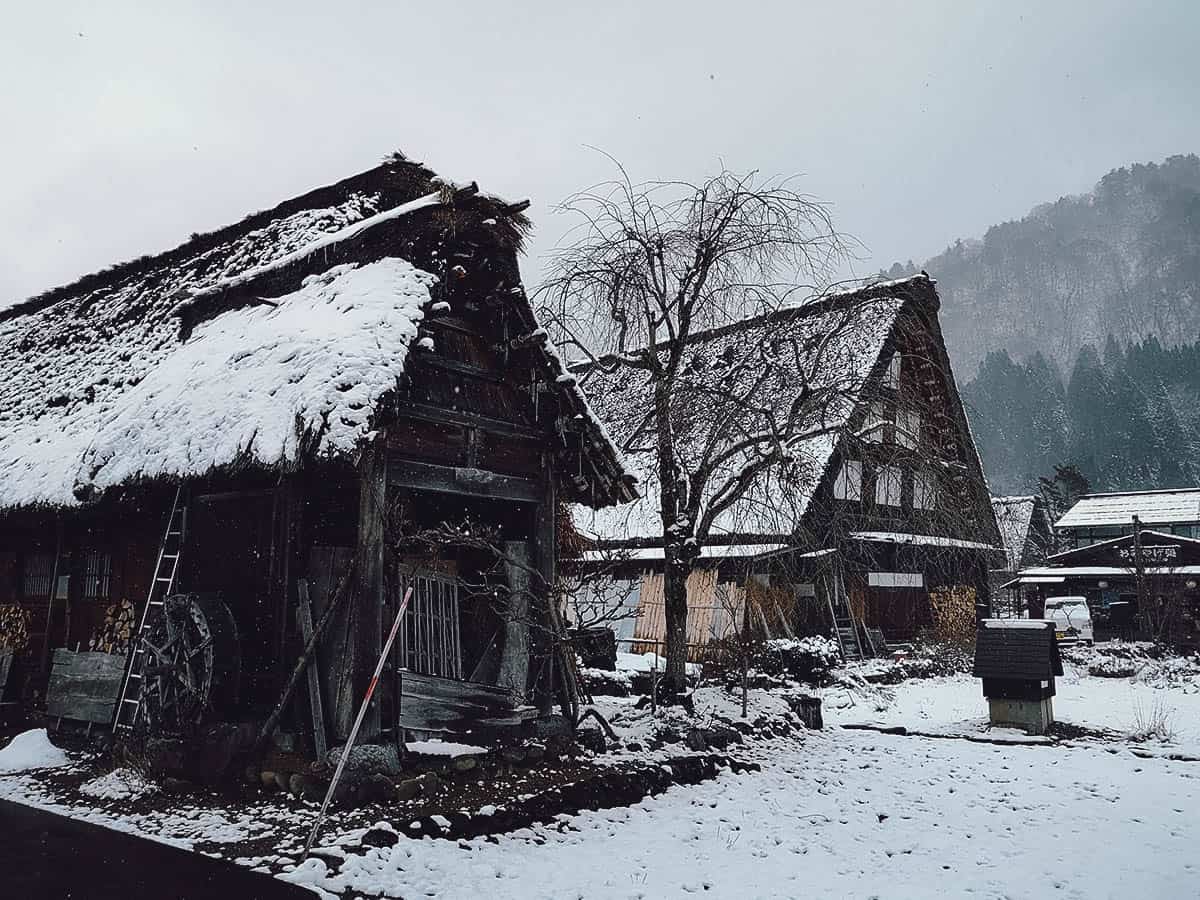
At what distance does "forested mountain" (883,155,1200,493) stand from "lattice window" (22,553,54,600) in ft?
181

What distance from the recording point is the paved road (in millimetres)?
5637

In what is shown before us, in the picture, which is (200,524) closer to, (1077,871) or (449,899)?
(449,899)

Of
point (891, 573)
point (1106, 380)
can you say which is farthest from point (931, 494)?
point (1106, 380)

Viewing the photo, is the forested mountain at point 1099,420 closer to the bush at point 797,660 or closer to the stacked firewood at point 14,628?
the bush at point 797,660

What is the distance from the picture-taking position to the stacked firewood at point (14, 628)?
1258cm

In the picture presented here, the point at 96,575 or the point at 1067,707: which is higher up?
the point at 96,575

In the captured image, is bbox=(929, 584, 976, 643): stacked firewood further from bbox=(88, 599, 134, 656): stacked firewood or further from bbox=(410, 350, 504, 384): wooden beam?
bbox=(88, 599, 134, 656): stacked firewood

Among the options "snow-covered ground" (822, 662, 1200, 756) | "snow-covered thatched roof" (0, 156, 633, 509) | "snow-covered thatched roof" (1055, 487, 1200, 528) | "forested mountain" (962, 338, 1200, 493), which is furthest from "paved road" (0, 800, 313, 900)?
"forested mountain" (962, 338, 1200, 493)

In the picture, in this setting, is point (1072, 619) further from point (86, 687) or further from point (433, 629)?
point (86, 687)

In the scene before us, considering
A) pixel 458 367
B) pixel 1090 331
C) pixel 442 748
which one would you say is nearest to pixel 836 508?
pixel 458 367

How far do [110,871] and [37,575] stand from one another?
8302mm

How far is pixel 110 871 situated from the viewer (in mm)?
6070

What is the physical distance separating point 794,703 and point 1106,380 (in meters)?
67.8

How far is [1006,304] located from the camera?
5679 inches
